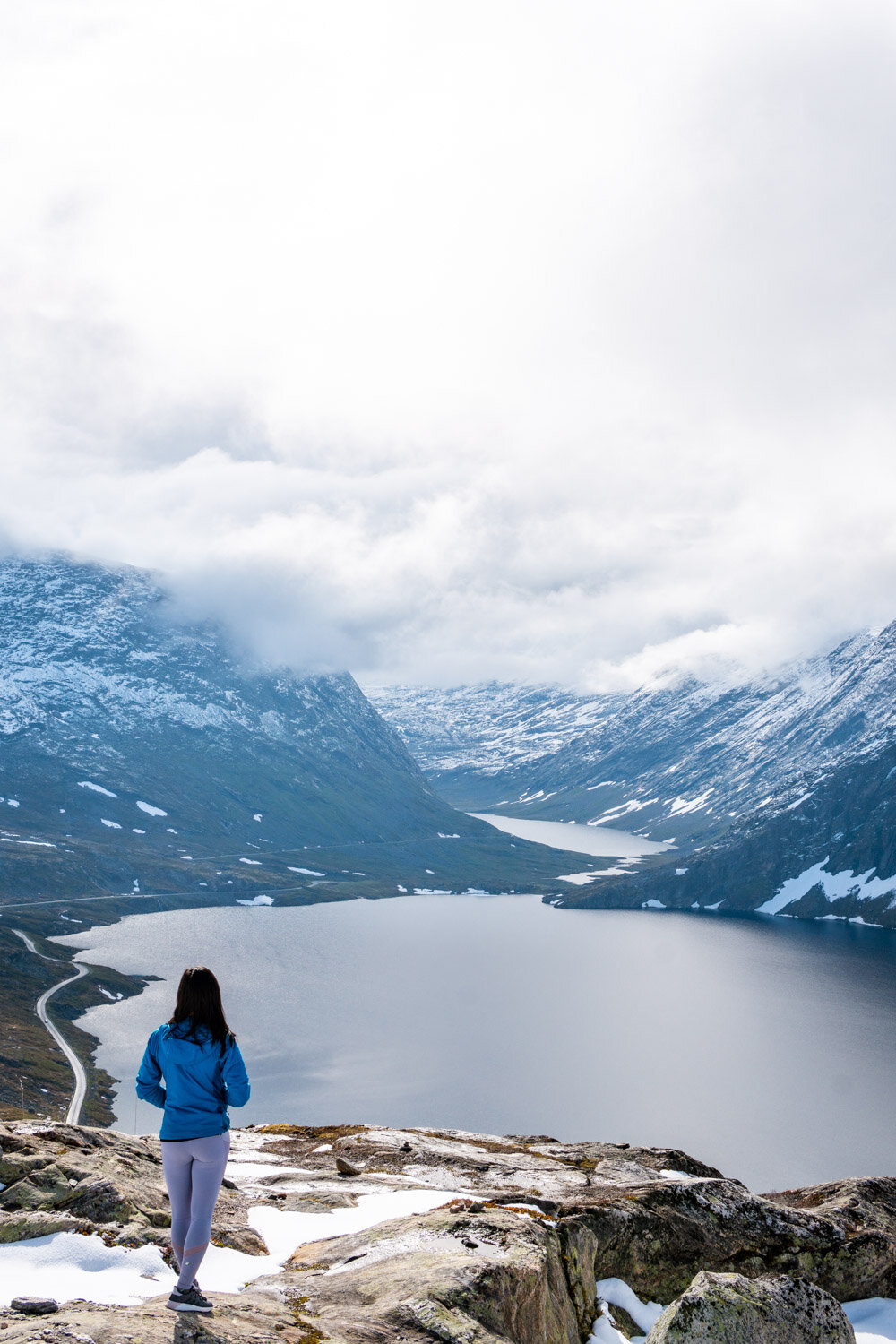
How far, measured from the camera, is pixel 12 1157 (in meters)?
19.3

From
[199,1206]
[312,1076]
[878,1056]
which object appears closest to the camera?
[199,1206]

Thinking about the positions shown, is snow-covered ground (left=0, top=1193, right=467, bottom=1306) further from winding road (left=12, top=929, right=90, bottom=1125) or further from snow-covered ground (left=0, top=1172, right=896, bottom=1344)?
winding road (left=12, top=929, right=90, bottom=1125)

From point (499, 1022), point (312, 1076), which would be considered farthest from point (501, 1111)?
point (499, 1022)

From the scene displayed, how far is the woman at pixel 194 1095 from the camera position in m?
11.6

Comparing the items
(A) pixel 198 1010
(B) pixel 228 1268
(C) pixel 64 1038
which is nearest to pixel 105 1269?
(B) pixel 228 1268

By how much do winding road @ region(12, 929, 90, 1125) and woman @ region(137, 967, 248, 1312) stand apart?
240 ft

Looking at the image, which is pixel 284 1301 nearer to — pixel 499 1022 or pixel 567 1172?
pixel 567 1172

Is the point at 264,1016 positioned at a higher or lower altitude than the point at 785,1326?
lower

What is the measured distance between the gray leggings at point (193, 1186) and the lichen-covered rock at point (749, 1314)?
7.15 metres

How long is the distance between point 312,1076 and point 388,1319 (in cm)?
12732

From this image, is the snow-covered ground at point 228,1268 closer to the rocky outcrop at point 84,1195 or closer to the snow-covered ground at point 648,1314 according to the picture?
the snow-covered ground at point 648,1314

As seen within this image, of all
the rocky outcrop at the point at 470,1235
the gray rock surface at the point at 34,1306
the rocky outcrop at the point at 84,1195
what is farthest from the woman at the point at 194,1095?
the rocky outcrop at the point at 84,1195

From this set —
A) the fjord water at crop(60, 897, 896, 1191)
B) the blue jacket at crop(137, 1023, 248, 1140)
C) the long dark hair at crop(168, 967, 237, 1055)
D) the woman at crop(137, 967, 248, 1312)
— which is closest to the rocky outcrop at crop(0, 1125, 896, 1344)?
the woman at crop(137, 967, 248, 1312)

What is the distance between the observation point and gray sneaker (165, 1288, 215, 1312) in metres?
11.1
